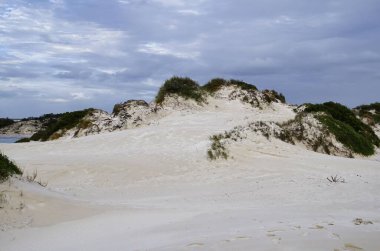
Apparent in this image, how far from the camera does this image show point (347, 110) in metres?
27.2

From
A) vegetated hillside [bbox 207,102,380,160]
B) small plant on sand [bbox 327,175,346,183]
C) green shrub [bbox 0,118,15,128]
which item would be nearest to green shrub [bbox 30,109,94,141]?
vegetated hillside [bbox 207,102,380,160]

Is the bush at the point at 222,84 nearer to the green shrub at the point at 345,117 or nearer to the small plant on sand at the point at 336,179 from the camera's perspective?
the green shrub at the point at 345,117

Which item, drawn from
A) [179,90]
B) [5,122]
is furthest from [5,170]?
[5,122]

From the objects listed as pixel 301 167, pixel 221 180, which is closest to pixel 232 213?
pixel 221 180

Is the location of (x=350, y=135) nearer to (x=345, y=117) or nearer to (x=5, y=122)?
(x=345, y=117)

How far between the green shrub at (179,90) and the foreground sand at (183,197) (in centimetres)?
704

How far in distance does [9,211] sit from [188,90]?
66.7 feet

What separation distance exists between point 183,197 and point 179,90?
54.8 feet

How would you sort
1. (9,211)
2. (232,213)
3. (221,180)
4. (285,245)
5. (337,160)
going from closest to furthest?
(285,245) → (9,211) → (232,213) → (221,180) → (337,160)

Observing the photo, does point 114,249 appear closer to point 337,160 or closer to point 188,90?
point 337,160

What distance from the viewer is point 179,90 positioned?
85.6 ft

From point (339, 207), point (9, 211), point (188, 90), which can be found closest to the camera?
point (9, 211)

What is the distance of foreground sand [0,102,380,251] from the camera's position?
18.3 ft

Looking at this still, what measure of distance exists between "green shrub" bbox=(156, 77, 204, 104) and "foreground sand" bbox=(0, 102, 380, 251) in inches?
277
